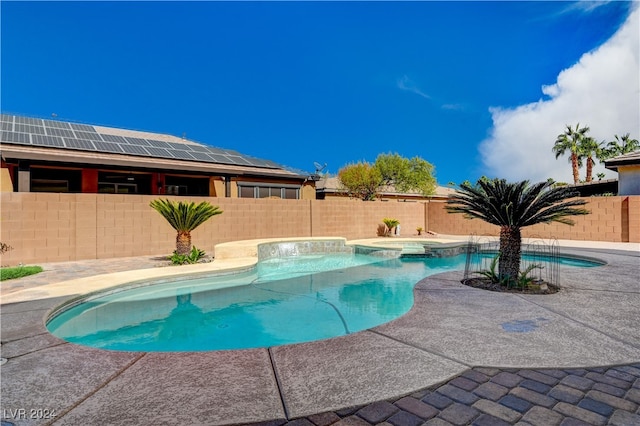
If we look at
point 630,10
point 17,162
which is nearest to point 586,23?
point 630,10

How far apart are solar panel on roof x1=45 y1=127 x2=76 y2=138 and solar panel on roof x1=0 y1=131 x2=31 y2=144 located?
140 cm

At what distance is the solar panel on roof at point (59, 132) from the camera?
1704cm

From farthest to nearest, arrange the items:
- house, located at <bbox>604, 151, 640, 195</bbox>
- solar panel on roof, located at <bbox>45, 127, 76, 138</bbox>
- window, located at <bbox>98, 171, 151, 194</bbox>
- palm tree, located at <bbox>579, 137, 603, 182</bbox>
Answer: palm tree, located at <bbox>579, 137, 603, 182</bbox>, house, located at <bbox>604, 151, 640, 195</bbox>, solar panel on roof, located at <bbox>45, 127, 76, 138</bbox>, window, located at <bbox>98, 171, 151, 194</bbox>

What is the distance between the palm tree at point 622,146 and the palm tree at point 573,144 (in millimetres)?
2543

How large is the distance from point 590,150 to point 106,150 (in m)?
42.6

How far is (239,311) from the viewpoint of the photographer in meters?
6.25

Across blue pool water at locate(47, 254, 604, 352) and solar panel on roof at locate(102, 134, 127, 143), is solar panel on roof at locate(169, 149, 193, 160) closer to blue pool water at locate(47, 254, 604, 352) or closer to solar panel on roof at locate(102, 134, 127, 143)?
solar panel on roof at locate(102, 134, 127, 143)

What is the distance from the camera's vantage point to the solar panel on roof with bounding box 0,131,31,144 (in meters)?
14.4

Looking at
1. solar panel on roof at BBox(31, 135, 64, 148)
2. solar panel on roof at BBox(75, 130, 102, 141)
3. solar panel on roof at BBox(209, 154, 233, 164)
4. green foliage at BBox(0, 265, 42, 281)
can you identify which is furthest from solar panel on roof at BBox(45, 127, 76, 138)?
green foliage at BBox(0, 265, 42, 281)

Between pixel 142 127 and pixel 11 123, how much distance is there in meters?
7.18

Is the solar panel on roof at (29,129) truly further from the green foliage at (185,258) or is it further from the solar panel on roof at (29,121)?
the green foliage at (185,258)

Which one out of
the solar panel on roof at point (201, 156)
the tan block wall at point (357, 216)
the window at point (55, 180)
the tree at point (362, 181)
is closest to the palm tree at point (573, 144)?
the tree at point (362, 181)

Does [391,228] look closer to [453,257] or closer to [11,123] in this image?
[453,257]

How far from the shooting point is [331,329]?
207 inches
